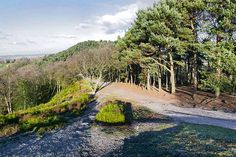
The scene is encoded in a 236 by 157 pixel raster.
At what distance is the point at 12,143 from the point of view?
18.7 metres

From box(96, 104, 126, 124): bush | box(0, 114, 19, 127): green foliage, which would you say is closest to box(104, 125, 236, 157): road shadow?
box(96, 104, 126, 124): bush

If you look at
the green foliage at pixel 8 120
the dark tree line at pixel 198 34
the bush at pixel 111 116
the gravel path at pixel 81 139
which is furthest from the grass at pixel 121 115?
the dark tree line at pixel 198 34

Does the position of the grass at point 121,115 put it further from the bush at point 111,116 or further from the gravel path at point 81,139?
the gravel path at point 81,139

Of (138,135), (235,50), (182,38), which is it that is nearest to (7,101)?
(182,38)

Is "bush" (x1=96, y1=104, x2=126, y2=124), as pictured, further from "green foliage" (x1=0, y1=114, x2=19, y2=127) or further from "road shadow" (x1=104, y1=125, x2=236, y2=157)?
"green foliage" (x1=0, y1=114, x2=19, y2=127)

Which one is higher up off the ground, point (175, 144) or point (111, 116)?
point (111, 116)

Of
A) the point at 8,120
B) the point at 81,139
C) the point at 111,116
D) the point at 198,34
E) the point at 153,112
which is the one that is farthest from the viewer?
the point at 198,34

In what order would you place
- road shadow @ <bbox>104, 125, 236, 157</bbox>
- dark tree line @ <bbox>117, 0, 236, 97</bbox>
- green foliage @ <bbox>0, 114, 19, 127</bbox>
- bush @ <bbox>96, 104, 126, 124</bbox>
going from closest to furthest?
road shadow @ <bbox>104, 125, 236, 157</bbox> < bush @ <bbox>96, 104, 126, 124</bbox> < green foliage @ <bbox>0, 114, 19, 127</bbox> < dark tree line @ <bbox>117, 0, 236, 97</bbox>

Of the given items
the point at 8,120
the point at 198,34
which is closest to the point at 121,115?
the point at 8,120

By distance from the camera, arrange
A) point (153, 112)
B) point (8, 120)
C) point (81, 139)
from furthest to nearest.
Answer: point (153, 112) < point (8, 120) < point (81, 139)

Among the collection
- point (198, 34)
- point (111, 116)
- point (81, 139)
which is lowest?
point (81, 139)

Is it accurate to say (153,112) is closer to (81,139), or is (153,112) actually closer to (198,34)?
(81,139)

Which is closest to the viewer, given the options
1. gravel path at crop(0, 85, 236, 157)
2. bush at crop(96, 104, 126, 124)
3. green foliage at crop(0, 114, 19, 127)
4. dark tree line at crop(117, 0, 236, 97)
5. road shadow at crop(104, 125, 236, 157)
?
road shadow at crop(104, 125, 236, 157)

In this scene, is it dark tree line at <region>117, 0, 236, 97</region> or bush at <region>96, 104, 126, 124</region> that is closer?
bush at <region>96, 104, 126, 124</region>
